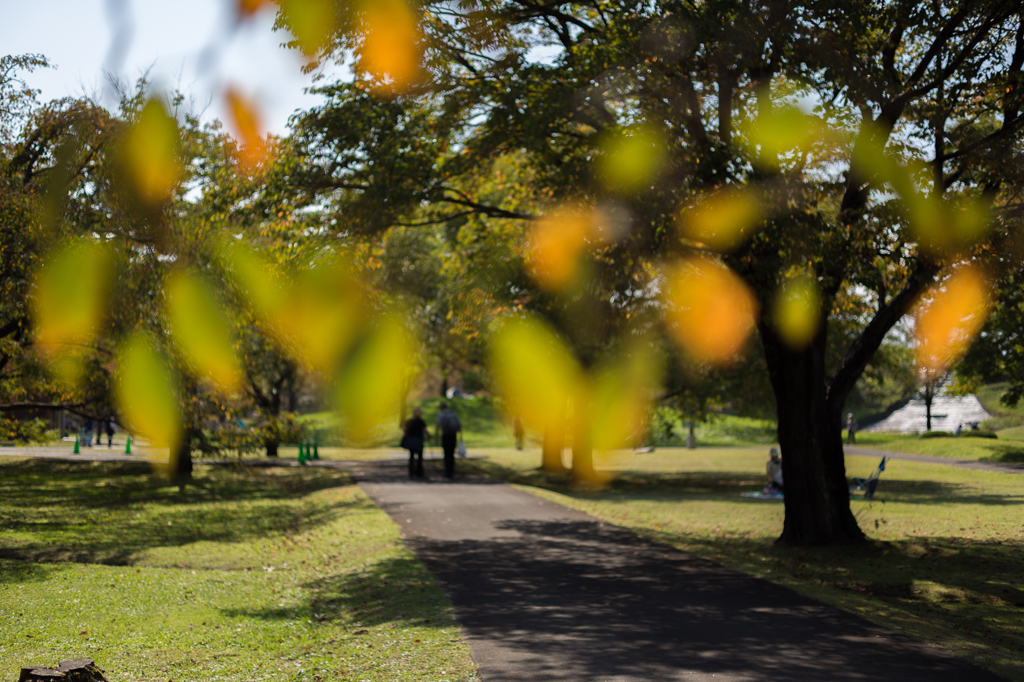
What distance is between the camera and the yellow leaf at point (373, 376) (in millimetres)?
30688

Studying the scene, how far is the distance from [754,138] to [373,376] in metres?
28.1

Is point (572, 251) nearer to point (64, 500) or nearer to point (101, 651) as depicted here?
point (101, 651)

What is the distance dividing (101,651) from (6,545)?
6.21 meters

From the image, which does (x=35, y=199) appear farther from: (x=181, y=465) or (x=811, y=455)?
(x=181, y=465)

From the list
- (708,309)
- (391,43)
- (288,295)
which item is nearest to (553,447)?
(708,309)

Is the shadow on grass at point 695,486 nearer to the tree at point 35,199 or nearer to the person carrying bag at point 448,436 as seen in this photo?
the person carrying bag at point 448,436

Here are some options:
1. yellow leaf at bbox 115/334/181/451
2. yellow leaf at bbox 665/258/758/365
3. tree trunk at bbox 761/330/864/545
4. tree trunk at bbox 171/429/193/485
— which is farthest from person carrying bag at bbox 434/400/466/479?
tree trunk at bbox 761/330/864/545

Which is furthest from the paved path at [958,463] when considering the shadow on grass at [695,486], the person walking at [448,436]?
the person walking at [448,436]

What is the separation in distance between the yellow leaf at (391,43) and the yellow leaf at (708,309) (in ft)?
14.9

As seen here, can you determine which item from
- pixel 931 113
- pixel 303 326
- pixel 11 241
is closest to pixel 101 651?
pixel 11 241

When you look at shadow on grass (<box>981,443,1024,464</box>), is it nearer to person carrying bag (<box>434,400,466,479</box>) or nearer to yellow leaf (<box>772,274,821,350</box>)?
yellow leaf (<box>772,274,821,350</box>)

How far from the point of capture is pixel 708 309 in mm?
17500

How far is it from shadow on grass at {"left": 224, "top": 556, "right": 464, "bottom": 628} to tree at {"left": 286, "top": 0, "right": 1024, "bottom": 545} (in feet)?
15.0

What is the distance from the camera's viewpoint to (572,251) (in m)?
12.6
